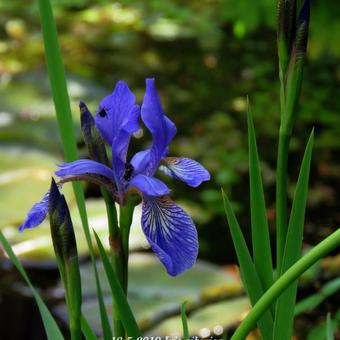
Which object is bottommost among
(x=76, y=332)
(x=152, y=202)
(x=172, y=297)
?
(x=172, y=297)

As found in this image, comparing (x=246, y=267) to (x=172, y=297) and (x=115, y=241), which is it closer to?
(x=115, y=241)

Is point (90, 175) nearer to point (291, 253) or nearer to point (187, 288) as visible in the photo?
point (291, 253)

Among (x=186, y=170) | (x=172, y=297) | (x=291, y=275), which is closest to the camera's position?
(x=291, y=275)

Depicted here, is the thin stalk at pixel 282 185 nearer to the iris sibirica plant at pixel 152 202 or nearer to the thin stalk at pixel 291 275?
the iris sibirica plant at pixel 152 202

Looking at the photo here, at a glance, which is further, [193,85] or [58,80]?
[193,85]

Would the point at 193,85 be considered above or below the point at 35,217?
below

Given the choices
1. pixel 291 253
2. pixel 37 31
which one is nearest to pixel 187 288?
pixel 291 253

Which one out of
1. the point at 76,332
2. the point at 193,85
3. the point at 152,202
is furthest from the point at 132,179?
the point at 193,85
